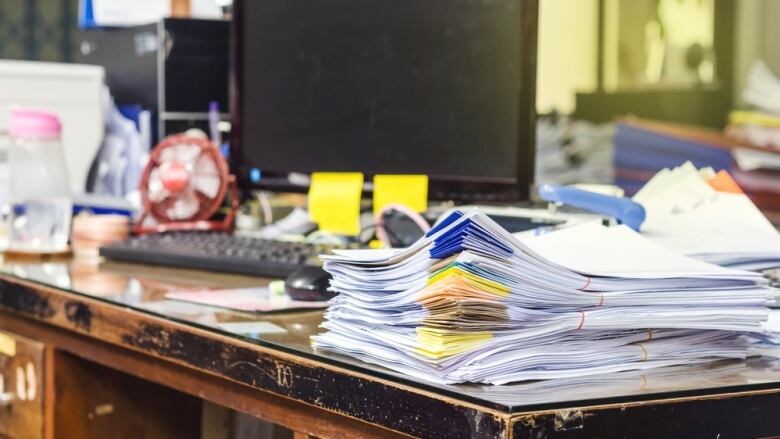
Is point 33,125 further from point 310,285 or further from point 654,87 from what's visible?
point 654,87

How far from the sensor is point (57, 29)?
16.2 feet

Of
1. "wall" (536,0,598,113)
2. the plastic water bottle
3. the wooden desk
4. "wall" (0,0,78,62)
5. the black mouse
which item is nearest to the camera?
the wooden desk

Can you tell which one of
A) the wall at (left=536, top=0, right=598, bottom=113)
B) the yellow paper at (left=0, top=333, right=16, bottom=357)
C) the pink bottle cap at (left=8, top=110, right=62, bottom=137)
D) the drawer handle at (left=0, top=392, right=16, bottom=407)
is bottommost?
the drawer handle at (left=0, top=392, right=16, bottom=407)

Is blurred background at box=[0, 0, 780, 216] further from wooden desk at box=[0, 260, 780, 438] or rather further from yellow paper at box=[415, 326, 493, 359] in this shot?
yellow paper at box=[415, 326, 493, 359]

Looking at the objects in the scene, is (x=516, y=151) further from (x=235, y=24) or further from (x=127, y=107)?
(x=127, y=107)

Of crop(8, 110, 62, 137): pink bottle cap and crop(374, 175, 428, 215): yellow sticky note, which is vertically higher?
crop(8, 110, 62, 137): pink bottle cap

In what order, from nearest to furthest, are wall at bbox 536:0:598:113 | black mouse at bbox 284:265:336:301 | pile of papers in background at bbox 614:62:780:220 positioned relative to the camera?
black mouse at bbox 284:265:336:301 < pile of papers in background at bbox 614:62:780:220 < wall at bbox 536:0:598:113

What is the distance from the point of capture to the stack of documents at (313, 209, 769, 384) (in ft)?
2.31

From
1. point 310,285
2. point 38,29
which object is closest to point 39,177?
point 310,285

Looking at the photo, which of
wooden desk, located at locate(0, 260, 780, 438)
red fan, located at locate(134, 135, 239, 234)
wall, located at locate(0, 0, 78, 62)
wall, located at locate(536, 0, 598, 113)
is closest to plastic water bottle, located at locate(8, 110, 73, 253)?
red fan, located at locate(134, 135, 239, 234)

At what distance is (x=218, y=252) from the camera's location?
1420 mm

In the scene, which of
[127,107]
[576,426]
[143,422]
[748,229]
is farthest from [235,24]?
[576,426]

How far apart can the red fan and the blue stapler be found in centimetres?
87

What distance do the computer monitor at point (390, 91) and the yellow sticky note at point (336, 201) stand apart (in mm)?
16
